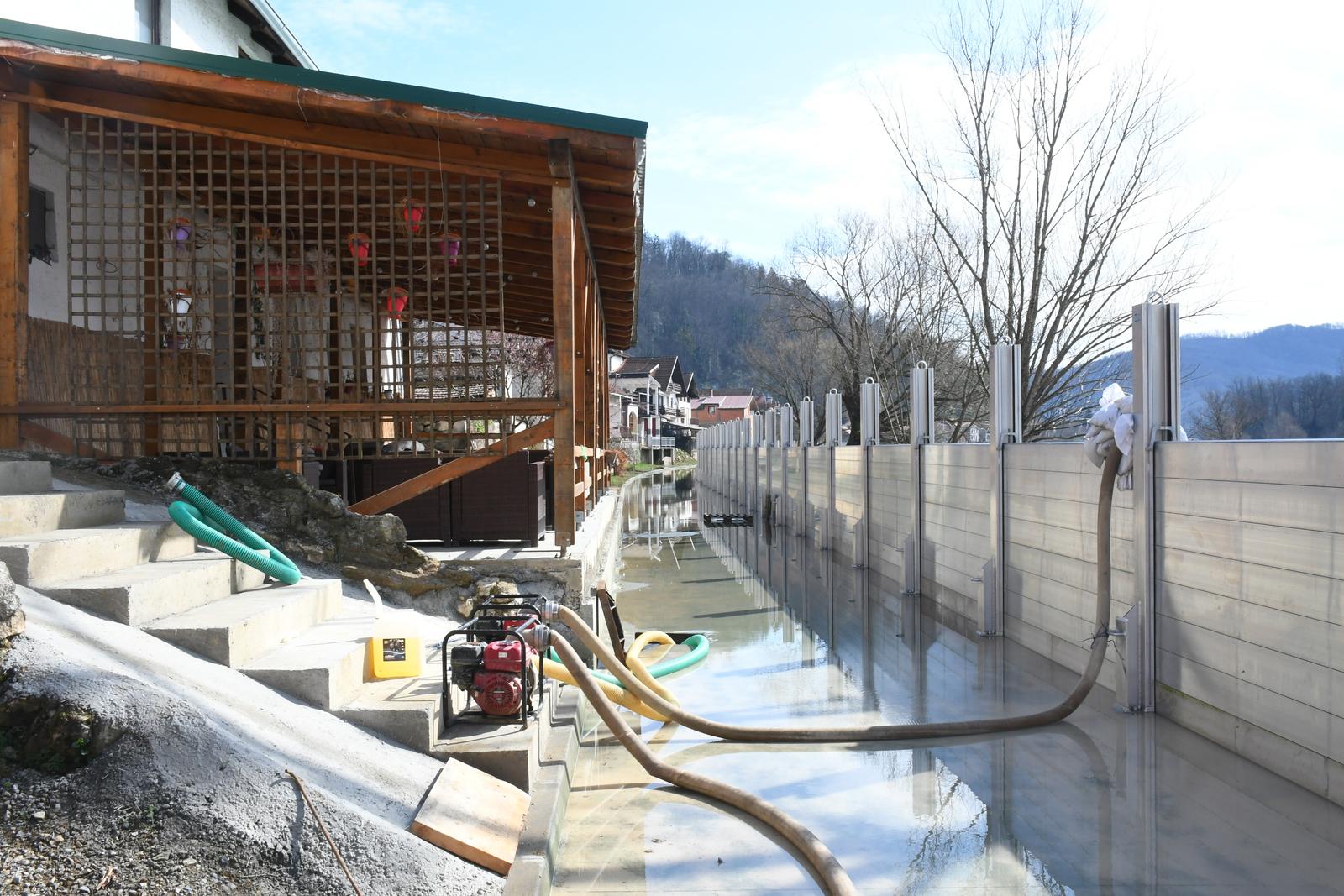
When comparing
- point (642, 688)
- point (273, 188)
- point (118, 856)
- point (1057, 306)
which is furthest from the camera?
point (1057, 306)

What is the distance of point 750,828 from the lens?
4.27 meters

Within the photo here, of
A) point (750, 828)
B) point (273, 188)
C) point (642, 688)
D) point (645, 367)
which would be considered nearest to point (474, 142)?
point (273, 188)

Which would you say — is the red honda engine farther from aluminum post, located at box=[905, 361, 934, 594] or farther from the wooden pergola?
aluminum post, located at box=[905, 361, 934, 594]

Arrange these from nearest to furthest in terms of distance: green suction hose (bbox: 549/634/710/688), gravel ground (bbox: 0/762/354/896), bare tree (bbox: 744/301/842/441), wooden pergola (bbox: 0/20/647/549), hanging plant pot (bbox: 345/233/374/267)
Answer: gravel ground (bbox: 0/762/354/896), green suction hose (bbox: 549/634/710/688), wooden pergola (bbox: 0/20/647/549), hanging plant pot (bbox: 345/233/374/267), bare tree (bbox: 744/301/842/441)

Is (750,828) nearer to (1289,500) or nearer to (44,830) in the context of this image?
(44,830)

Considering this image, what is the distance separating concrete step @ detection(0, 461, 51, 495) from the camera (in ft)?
17.9

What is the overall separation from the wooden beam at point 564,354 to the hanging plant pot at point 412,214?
3.59 ft

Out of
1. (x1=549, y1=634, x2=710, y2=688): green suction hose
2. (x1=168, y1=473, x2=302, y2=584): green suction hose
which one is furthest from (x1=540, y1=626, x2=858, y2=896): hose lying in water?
(x1=168, y1=473, x2=302, y2=584): green suction hose

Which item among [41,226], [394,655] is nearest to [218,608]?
[394,655]

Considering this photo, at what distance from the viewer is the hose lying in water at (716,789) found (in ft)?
12.0

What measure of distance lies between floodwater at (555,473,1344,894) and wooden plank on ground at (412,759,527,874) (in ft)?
0.98

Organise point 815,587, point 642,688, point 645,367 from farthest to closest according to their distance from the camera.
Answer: point 645,367 < point 815,587 < point 642,688

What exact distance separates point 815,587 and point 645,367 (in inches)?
2767

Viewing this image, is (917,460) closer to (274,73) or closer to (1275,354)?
(274,73)
